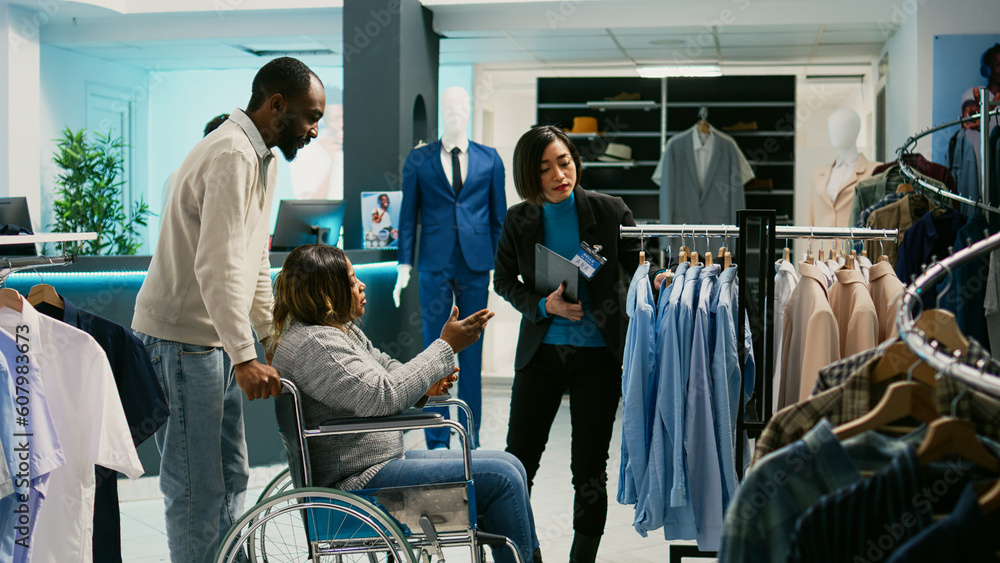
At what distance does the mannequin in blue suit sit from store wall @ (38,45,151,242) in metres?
3.78

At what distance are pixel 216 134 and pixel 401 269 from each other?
2.56 meters

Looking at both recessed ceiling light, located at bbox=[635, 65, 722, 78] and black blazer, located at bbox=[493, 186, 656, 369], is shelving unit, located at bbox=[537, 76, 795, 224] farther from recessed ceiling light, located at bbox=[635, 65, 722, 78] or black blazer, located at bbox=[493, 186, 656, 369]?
black blazer, located at bbox=[493, 186, 656, 369]

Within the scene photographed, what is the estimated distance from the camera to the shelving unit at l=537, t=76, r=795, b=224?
6934 mm

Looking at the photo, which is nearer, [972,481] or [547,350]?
[972,481]

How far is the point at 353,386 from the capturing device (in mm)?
2027

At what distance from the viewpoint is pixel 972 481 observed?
38.9 inches

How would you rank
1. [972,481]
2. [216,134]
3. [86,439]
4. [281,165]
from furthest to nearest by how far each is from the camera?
[281,165]
[216,134]
[86,439]
[972,481]

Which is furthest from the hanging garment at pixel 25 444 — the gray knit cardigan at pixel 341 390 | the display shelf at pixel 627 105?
the display shelf at pixel 627 105

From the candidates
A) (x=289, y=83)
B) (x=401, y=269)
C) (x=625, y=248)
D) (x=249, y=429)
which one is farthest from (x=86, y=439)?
(x=401, y=269)

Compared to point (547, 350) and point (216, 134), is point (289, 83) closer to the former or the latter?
point (216, 134)

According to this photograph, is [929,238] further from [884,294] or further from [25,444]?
[25,444]

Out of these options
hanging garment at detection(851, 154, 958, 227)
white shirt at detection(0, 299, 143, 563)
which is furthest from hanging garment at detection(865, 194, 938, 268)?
white shirt at detection(0, 299, 143, 563)

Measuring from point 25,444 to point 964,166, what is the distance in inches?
166

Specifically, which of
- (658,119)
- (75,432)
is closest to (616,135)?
(658,119)
